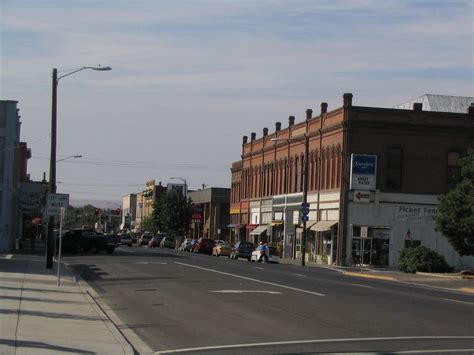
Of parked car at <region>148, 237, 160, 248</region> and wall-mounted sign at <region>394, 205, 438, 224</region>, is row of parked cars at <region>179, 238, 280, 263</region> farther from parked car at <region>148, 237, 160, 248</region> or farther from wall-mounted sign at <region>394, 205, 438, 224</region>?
parked car at <region>148, 237, 160, 248</region>

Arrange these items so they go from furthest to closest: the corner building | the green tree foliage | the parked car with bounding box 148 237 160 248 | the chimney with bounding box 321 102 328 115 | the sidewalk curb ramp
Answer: the green tree foliage, the parked car with bounding box 148 237 160 248, the chimney with bounding box 321 102 328 115, the corner building, the sidewalk curb ramp

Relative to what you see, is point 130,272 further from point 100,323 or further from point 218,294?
point 100,323

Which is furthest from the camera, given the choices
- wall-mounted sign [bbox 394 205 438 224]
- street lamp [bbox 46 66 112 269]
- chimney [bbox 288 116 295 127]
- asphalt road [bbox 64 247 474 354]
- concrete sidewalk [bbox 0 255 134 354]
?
chimney [bbox 288 116 295 127]

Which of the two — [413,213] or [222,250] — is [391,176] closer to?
[413,213]

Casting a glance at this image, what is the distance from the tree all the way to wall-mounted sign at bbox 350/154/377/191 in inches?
552

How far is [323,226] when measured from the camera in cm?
6247

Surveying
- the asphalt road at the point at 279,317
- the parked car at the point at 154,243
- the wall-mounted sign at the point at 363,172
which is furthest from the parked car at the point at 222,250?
the asphalt road at the point at 279,317

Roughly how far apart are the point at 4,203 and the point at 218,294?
32131mm

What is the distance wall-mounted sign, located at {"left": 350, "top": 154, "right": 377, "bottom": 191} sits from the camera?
5938 cm

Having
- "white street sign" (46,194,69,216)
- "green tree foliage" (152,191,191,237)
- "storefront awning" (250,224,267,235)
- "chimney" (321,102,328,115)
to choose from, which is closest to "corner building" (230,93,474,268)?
"chimney" (321,102,328,115)

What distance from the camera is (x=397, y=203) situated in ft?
197

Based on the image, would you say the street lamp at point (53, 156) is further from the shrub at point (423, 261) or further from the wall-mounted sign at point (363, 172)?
the wall-mounted sign at point (363, 172)

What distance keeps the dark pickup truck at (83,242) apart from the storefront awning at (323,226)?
52.5 ft

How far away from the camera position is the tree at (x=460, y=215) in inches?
1729
